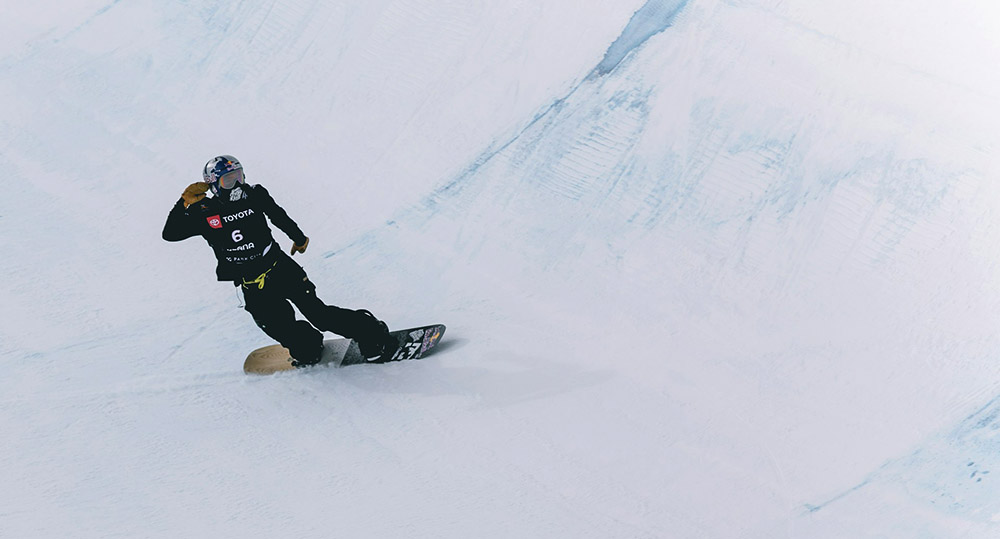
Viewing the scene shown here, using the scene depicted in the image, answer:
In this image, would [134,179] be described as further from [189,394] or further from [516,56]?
[516,56]

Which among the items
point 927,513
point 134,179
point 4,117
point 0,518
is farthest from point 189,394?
point 927,513

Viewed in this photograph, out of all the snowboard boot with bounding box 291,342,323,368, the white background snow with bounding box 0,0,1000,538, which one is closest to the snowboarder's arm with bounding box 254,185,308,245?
the snowboard boot with bounding box 291,342,323,368

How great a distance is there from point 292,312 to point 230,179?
690 mm

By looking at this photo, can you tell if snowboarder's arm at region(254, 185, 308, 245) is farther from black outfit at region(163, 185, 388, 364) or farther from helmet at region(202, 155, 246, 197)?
helmet at region(202, 155, 246, 197)

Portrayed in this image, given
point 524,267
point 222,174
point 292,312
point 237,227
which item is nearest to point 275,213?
point 237,227

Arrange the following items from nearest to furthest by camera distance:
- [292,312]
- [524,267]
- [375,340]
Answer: [292,312]
[375,340]
[524,267]

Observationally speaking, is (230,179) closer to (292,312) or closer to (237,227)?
(237,227)

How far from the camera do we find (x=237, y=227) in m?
3.36

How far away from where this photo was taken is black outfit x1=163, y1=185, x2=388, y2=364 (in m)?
3.34

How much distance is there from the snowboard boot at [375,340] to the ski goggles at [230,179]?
0.81 m

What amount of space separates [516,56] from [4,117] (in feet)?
10.9

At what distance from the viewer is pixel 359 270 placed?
4.37 meters

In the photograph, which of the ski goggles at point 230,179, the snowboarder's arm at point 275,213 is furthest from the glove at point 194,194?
the snowboarder's arm at point 275,213

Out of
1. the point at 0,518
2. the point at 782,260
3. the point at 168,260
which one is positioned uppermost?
the point at 782,260
